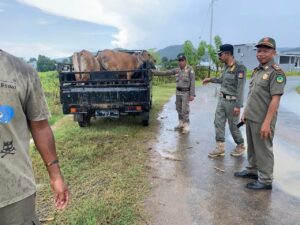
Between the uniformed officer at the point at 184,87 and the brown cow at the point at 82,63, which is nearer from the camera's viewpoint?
the uniformed officer at the point at 184,87

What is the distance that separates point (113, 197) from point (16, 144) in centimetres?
231

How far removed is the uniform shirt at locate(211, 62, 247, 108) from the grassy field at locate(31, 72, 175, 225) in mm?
1837

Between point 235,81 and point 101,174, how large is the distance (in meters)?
2.65

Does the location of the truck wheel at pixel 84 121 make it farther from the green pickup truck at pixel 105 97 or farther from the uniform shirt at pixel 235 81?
the uniform shirt at pixel 235 81

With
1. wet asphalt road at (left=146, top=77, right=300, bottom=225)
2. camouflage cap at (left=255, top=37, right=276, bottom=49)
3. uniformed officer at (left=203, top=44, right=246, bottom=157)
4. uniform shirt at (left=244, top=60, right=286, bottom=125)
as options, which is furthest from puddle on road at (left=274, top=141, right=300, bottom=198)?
camouflage cap at (left=255, top=37, right=276, bottom=49)

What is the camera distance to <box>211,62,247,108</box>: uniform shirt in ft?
→ 16.9

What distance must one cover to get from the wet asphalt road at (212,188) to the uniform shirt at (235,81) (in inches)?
45.9

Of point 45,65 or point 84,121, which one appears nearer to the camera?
point 84,121

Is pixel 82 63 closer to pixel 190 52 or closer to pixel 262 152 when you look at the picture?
pixel 262 152

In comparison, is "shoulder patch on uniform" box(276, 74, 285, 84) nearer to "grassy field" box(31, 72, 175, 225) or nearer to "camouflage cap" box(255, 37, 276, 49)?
"camouflage cap" box(255, 37, 276, 49)

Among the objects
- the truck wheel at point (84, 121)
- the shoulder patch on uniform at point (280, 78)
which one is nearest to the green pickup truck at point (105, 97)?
the truck wheel at point (84, 121)

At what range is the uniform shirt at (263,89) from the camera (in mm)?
3910

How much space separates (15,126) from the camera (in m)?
1.77

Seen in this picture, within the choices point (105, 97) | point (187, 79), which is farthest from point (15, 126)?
point (187, 79)
